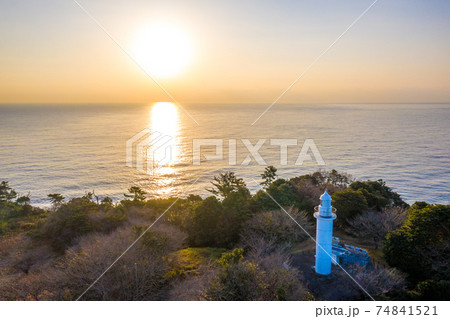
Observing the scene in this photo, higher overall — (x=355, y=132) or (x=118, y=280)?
(x=355, y=132)

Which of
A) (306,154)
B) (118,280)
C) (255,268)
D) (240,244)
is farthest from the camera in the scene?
(306,154)

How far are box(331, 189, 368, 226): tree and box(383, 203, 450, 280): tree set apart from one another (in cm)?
690

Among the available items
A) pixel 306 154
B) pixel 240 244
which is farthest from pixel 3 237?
pixel 306 154

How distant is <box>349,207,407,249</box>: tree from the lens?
2253 cm

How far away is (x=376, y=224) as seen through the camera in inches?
900

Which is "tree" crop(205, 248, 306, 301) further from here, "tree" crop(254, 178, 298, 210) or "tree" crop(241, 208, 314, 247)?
"tree" crop(254, 178, 298, 210)

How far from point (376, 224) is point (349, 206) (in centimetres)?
304

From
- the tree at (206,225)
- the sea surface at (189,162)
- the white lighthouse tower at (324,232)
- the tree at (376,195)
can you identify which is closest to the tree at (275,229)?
the tree at (206,225)

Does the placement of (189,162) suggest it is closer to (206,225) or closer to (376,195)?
(206,225)

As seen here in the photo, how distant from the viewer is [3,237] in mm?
26109

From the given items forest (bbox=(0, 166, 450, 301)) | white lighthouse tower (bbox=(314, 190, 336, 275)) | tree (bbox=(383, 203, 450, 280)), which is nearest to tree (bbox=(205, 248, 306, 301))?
forest (bbox=(0, 166, 450, 301))

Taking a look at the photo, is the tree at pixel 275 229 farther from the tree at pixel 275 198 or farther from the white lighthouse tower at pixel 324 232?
the white lighthouse tower at pixel 324 232

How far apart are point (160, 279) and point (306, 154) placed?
212ft

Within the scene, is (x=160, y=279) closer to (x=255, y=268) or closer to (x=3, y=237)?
(x=255, y=268)
